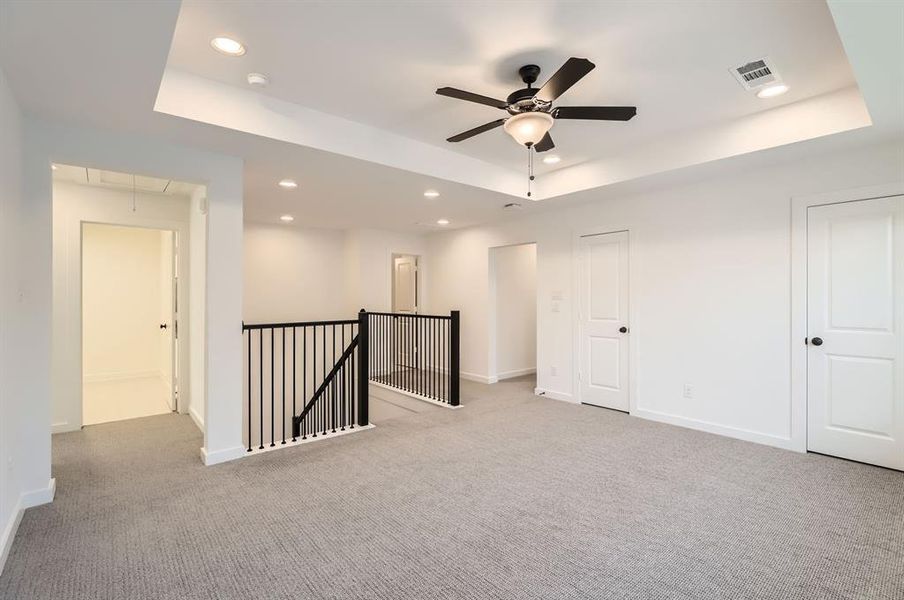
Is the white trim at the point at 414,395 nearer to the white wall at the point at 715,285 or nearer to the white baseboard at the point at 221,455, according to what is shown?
the white wall at the point at 715,285

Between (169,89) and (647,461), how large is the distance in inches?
173

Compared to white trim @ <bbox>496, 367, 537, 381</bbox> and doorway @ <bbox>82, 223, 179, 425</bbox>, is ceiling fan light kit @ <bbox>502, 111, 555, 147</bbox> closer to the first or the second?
white trim @ <bbox>496, 367, 537, 381</bbox>

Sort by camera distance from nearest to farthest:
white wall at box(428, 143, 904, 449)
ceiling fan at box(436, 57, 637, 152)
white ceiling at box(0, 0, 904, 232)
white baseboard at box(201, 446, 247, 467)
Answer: white ceiling at box(0, 0, 904, 232), ceiling fan at box(436, 57, 637, 152), white baseboard at box(201, 446, 247, 467), white wall at box(428, 143, 904, 449)

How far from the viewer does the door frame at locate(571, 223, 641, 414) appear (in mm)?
4777

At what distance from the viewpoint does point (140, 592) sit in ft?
6.32

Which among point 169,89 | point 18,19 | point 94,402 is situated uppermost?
point 169,89

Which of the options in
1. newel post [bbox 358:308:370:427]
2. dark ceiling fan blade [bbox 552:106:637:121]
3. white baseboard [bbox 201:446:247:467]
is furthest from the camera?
newel post [bbox 358:308:370:427]

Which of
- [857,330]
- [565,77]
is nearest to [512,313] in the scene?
[857,330]

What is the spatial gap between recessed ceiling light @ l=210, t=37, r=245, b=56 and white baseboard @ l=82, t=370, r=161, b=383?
662cm

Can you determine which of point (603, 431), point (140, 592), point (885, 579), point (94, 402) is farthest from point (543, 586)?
point (94, 402)

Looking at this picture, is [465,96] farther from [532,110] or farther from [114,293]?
[114,293]

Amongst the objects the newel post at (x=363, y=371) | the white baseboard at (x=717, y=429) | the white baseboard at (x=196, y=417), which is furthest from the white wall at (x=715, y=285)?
the white baseboard at (x=196, y=417)

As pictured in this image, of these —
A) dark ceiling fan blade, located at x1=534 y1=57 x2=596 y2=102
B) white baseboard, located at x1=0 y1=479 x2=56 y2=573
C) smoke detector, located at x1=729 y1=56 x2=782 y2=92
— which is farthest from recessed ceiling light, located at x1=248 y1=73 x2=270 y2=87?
smoke detector, located at x1=729 y1=56 x2=782 y2=92

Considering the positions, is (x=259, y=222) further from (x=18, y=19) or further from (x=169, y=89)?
(x=18, y=19)
